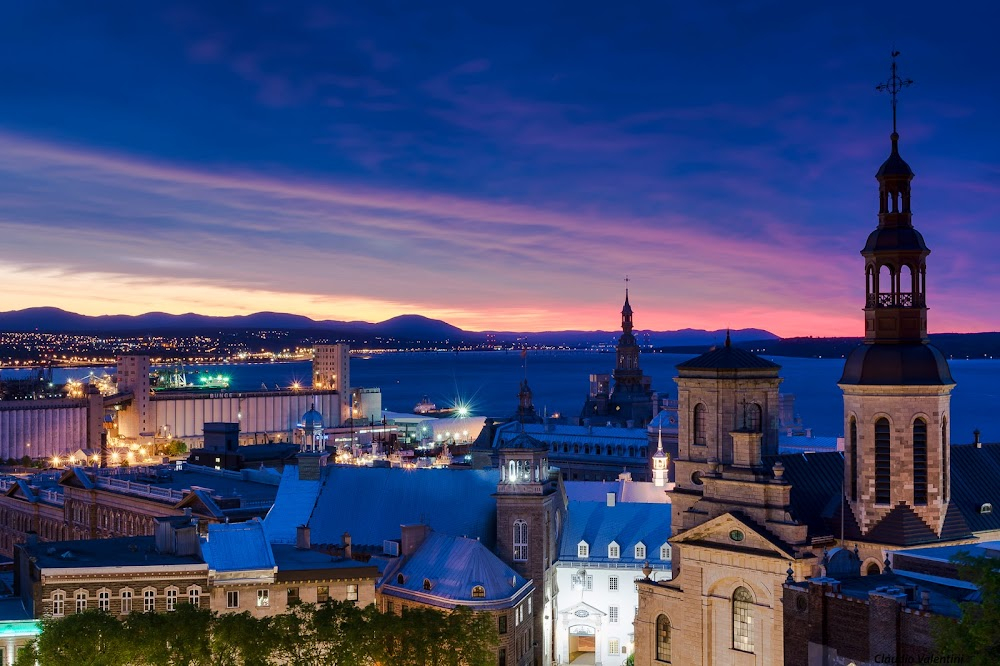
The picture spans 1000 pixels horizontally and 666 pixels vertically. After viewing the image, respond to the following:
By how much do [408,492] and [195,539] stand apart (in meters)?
18.3

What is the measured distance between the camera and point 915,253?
5288 centimetres

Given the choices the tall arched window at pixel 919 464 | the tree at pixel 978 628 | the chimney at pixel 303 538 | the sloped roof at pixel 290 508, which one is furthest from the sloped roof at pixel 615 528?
the tree at pixel 978 628

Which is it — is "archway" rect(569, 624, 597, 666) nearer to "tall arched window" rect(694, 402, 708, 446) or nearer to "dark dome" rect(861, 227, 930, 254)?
"tall arched window" rect(694, 402, 708, 446)

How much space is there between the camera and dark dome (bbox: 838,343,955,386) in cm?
5131

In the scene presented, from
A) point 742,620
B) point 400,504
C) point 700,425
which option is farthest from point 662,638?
point 400,504

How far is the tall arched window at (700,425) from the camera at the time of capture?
59.5 metres

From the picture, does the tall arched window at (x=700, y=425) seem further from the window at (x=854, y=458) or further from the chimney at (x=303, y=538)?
the chimney at (x=303, y=538)

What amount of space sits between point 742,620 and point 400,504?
25679 mm

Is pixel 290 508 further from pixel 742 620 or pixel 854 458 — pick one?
pixel 854 458

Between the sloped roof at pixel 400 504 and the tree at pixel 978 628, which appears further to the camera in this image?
the sloped roof at pixel 400 504

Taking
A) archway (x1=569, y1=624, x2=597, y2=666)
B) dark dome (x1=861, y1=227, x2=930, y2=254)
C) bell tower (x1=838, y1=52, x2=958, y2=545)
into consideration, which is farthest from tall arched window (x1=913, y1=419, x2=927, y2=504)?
archway (x1=569, y1=624, x2=597, y2=666)

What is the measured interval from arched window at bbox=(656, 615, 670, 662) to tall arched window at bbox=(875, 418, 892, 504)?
11.3 m

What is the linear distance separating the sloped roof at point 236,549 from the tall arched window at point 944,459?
30.2m

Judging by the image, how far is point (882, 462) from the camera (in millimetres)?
51938
